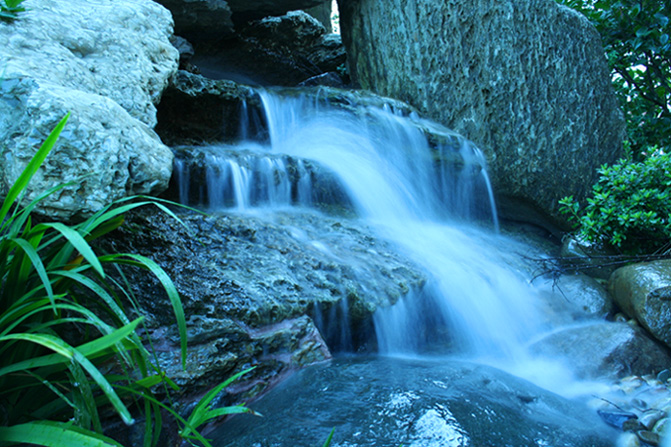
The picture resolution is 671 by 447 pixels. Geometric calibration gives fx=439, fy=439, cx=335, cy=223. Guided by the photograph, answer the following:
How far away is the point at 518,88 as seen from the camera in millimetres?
5273

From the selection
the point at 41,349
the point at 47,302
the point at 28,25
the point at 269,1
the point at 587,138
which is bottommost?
the point at 41,349

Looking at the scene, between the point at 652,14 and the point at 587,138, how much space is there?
7.56 feet

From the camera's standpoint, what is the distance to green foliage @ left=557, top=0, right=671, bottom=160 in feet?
19.6

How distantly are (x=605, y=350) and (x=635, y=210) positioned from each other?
78.9 inches

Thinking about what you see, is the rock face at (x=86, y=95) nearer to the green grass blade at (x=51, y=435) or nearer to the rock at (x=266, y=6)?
the green grass blade at (x=51, y=435)

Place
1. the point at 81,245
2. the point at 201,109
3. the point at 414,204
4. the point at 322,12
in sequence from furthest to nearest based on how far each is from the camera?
the point at 322,12 → the point at 414,204 → the point at 201,109 → the point at 81,245

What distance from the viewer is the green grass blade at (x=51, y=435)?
42.3 inches

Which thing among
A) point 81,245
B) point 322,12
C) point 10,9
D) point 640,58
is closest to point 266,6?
point 10,9

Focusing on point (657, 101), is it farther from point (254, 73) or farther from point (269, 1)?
point (254, 73)

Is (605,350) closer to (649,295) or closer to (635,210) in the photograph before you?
(649,295)

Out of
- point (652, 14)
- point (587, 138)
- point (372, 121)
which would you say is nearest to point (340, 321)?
point (372, 121)

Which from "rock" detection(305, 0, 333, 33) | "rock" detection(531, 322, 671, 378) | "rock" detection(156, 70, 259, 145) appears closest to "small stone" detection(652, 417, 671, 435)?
"rock" detection(531, 322, 671, 378)

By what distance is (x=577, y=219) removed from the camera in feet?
16.7

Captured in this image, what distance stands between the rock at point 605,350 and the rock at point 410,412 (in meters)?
0.73
